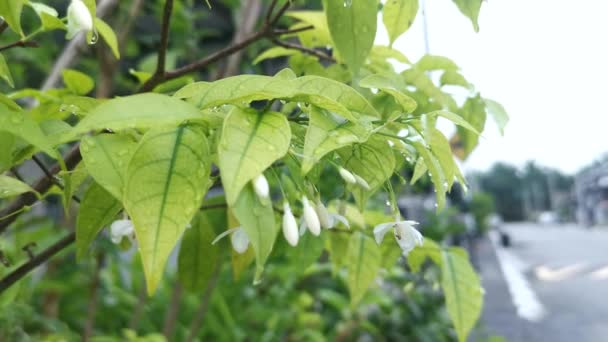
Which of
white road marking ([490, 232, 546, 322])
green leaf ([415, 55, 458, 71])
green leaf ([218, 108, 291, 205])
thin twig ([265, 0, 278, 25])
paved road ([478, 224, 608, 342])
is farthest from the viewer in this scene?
white road marking ([490, 232, 546, 322])

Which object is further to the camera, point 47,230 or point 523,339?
point 523,339

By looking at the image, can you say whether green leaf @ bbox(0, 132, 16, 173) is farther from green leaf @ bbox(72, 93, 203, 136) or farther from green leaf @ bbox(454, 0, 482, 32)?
green leaf @ bbox(454, 0, 482, 32)

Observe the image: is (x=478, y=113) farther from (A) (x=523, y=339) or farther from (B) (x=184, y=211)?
(A) (x=523, y=339)

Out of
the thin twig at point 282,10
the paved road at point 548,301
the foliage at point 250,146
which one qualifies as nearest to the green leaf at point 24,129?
the foliage at point 250,146

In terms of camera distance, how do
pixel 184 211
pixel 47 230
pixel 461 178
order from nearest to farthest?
pixel 184 211, pixel 461 178, pixel 47 230

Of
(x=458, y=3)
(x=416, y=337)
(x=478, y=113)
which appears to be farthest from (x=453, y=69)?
(x=416, y=337)

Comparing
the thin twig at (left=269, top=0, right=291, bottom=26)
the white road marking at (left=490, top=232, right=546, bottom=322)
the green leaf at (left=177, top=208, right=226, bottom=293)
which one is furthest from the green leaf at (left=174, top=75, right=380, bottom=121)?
the white road marking at (left=490, top=232, right=546, bottom=322)

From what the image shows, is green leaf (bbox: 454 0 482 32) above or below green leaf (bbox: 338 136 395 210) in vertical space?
above
